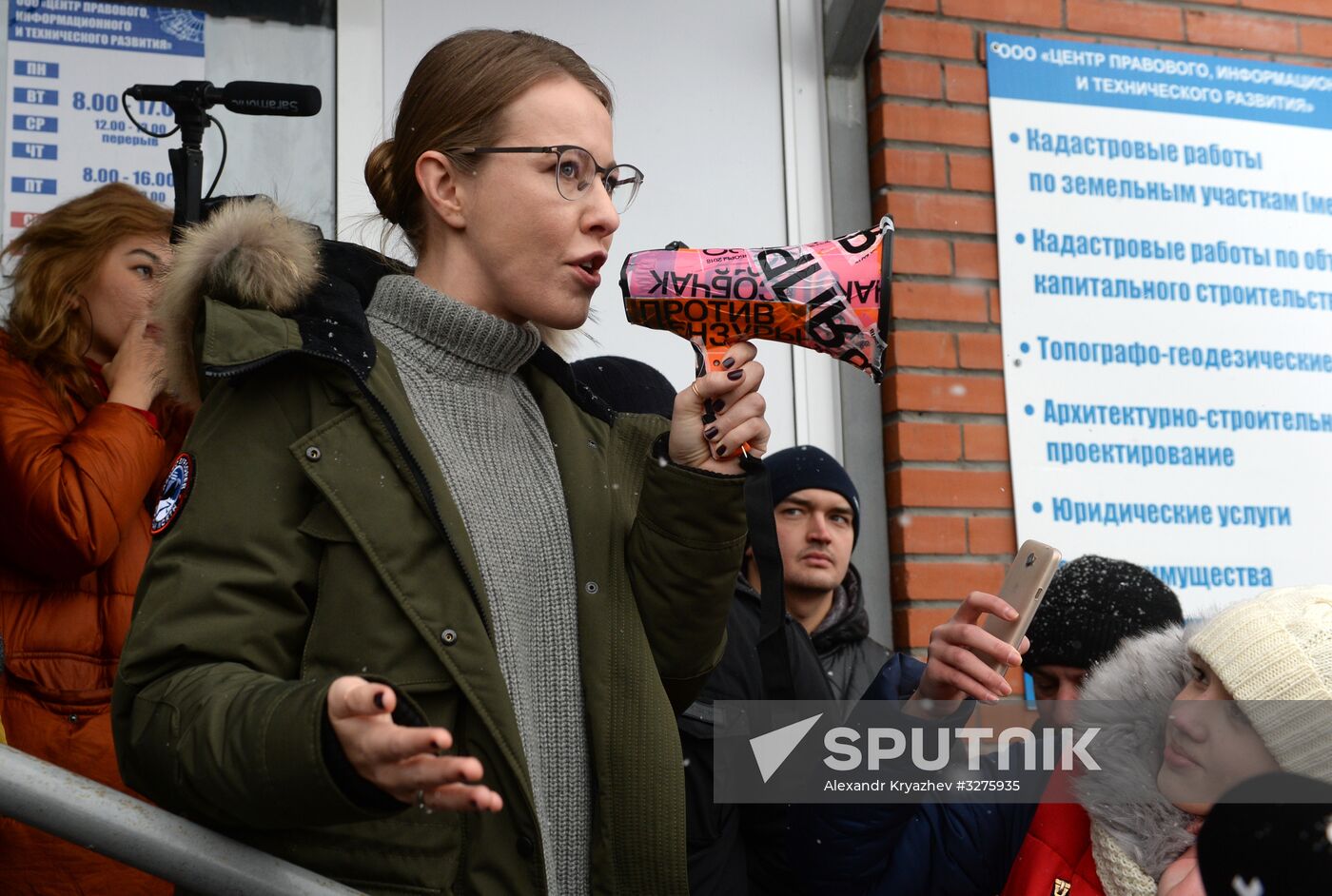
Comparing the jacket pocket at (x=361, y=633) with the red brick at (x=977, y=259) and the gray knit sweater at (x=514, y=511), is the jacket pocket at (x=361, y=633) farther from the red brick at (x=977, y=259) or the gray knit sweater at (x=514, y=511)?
the red brick at (x=977, y=259)

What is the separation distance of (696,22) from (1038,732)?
241 cm

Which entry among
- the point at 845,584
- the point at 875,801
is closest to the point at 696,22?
the point at 845,584

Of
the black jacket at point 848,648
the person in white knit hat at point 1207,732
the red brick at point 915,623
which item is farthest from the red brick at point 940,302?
the person in white knit hat at point 1207,732

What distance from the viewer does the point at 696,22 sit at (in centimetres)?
408

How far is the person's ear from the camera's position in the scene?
1896 mm

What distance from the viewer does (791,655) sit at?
289cm

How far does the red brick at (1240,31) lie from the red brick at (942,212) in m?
0.95

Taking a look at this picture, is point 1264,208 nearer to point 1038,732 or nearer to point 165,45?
point 1038,732

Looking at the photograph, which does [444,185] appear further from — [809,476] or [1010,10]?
[1010,10]

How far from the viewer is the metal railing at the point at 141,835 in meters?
1.37

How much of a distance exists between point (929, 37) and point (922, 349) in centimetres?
94

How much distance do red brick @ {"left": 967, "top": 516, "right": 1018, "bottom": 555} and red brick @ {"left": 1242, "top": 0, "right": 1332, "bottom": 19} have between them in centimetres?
189

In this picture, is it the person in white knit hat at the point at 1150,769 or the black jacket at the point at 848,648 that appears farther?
the black jacket at the point at 848,648

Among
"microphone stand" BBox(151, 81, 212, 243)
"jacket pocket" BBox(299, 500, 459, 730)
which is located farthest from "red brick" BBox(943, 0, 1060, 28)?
"jacket pocket" BBox(299, 500, 459, 730)
